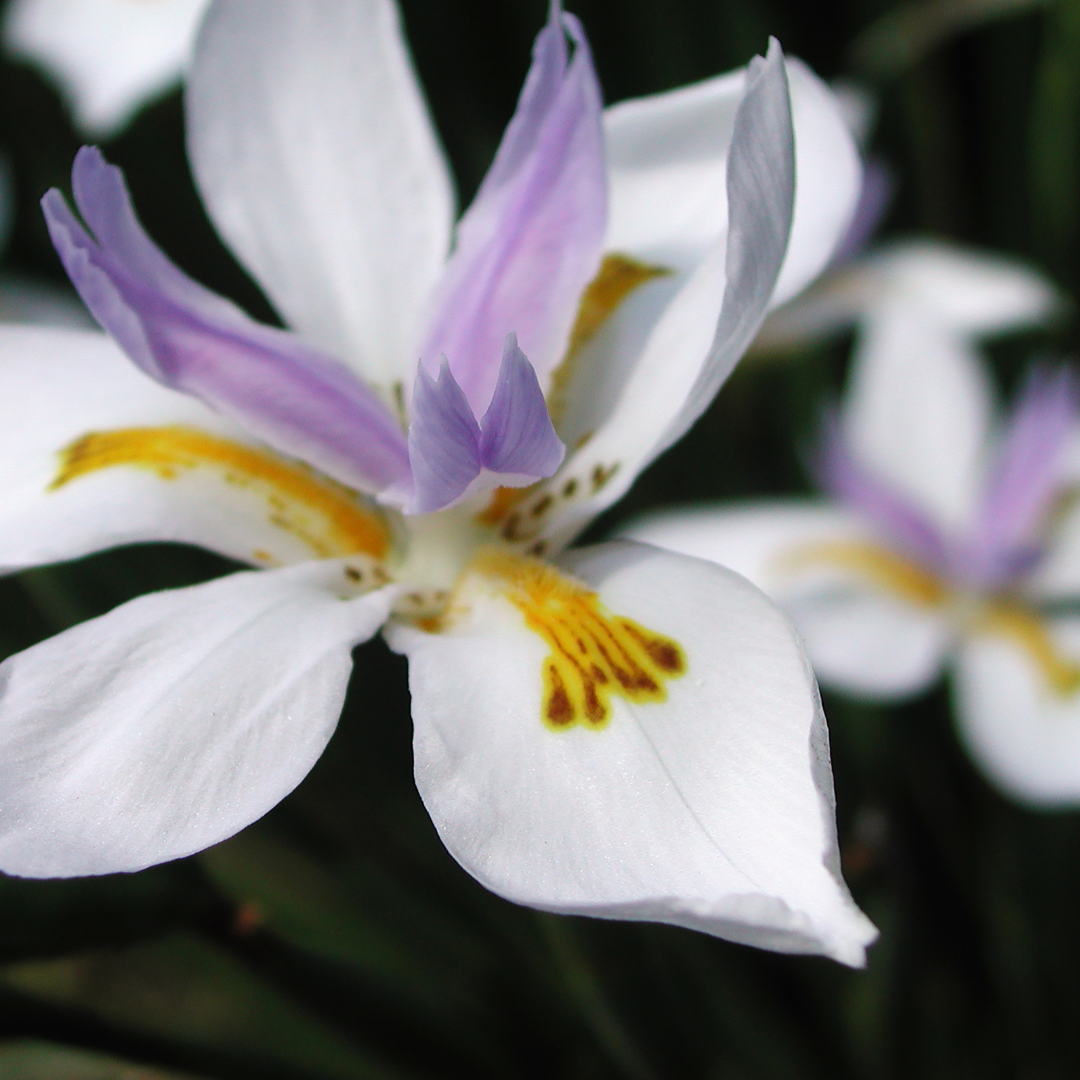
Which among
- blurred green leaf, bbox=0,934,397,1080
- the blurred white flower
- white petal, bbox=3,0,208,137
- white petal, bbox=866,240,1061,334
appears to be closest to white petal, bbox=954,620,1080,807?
the blurred white flower

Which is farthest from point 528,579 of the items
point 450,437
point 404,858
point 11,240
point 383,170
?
point 11,240

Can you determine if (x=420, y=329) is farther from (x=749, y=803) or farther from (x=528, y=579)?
(x=749, y=803)

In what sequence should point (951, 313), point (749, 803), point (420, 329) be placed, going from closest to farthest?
point (749, 803), point (420, 329), point (951, 313)

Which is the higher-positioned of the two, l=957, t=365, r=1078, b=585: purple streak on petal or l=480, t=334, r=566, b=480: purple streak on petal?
l=480, t=334, r=566, b=480: purple streak on petal

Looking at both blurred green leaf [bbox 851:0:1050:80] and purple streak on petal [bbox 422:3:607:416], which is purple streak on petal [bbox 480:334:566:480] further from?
blurred green leaf [bbox 851:0:1050:80]

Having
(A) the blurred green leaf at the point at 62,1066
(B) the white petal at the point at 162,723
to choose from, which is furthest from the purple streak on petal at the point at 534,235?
(A) the blurred green leaf at the point at 62,1066

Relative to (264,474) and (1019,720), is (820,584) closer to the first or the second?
(1019,720)
